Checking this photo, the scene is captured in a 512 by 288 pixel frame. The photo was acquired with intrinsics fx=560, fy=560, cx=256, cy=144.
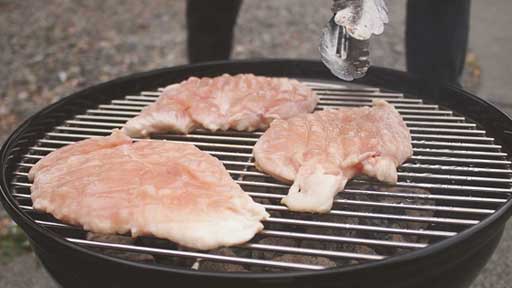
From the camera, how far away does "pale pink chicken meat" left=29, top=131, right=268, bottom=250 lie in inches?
57.1

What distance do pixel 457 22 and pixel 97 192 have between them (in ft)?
6.66

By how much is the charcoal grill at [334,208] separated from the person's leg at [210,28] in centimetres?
67

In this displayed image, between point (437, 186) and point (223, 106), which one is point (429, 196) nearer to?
point (437, 186)

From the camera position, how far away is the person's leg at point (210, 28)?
10.5 feet

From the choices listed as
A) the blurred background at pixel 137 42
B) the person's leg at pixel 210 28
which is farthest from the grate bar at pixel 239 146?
the blurred background at pixel 137 42

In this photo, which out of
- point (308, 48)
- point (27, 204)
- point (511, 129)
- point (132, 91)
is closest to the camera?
point (27, 204)

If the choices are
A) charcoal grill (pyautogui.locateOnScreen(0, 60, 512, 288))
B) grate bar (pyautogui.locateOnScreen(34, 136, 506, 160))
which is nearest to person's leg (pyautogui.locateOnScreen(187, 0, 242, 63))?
charcoal grill (pyautogui.locateOnScreen(0, 60, 512, 288))

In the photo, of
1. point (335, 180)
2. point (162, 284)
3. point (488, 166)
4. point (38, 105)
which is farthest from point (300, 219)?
point (38, 105)

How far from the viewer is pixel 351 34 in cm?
171

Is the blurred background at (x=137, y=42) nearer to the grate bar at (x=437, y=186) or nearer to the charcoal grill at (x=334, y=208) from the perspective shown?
the charcoal grill at (x=334, y=208)

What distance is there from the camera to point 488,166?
1.86m

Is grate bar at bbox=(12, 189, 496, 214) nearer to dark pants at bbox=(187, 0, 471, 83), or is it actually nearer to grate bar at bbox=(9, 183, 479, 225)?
grate bar at bbox=(9, 183, 479, 225)

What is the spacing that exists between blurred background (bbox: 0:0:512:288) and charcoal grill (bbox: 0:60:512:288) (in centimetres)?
210

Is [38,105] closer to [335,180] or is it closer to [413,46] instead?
[413,46]
